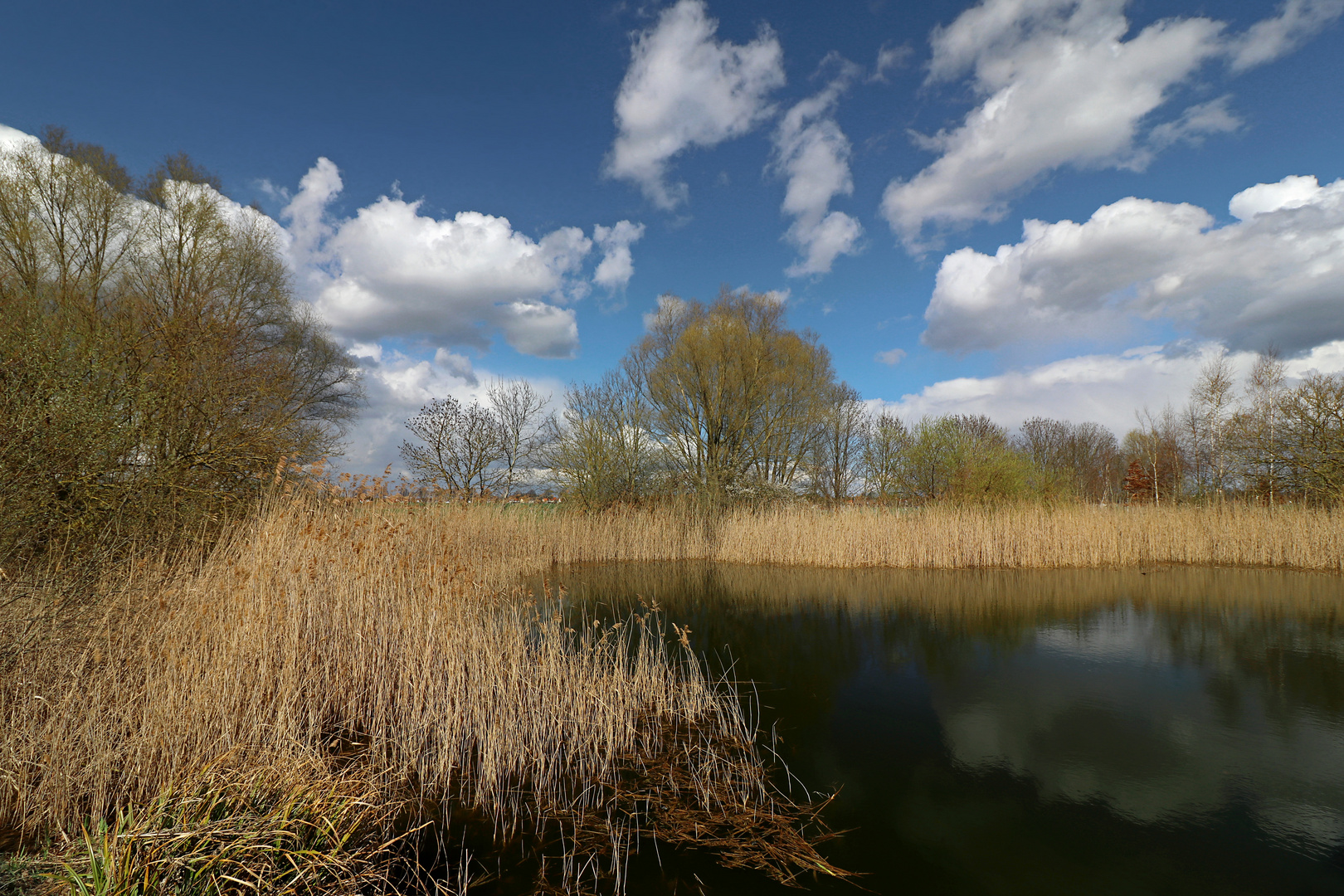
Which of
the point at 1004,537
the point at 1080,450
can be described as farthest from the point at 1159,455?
the point at 1004,537

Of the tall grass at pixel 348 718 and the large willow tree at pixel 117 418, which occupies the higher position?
the large willow tree at pixel 117 418

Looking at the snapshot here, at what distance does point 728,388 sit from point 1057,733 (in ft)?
45.0

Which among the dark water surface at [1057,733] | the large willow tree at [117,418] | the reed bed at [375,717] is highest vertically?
the large willow tree at [117,418]

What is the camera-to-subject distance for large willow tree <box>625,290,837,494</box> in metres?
17.4

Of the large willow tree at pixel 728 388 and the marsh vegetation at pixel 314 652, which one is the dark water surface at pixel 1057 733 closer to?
the marsh vegetation at pixel 314 652

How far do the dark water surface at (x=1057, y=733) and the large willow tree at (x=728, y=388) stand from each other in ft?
26.9

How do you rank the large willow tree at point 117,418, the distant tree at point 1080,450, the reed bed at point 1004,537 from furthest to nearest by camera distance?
1. the distant tree at point 1080,450
2. the reed bed at point 1004,537
3. the large willow tree at point 117,418

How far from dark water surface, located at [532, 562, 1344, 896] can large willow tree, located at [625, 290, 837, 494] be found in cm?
819

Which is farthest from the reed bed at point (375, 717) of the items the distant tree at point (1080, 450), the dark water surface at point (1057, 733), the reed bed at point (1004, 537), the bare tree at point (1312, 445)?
the distant tree at point (1080, 450)

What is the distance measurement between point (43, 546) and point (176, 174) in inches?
623

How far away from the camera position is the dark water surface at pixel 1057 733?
2957mm

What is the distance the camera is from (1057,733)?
15.0 ft

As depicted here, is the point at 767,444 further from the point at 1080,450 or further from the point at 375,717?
the point at 1080,450

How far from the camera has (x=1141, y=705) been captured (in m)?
5.14
